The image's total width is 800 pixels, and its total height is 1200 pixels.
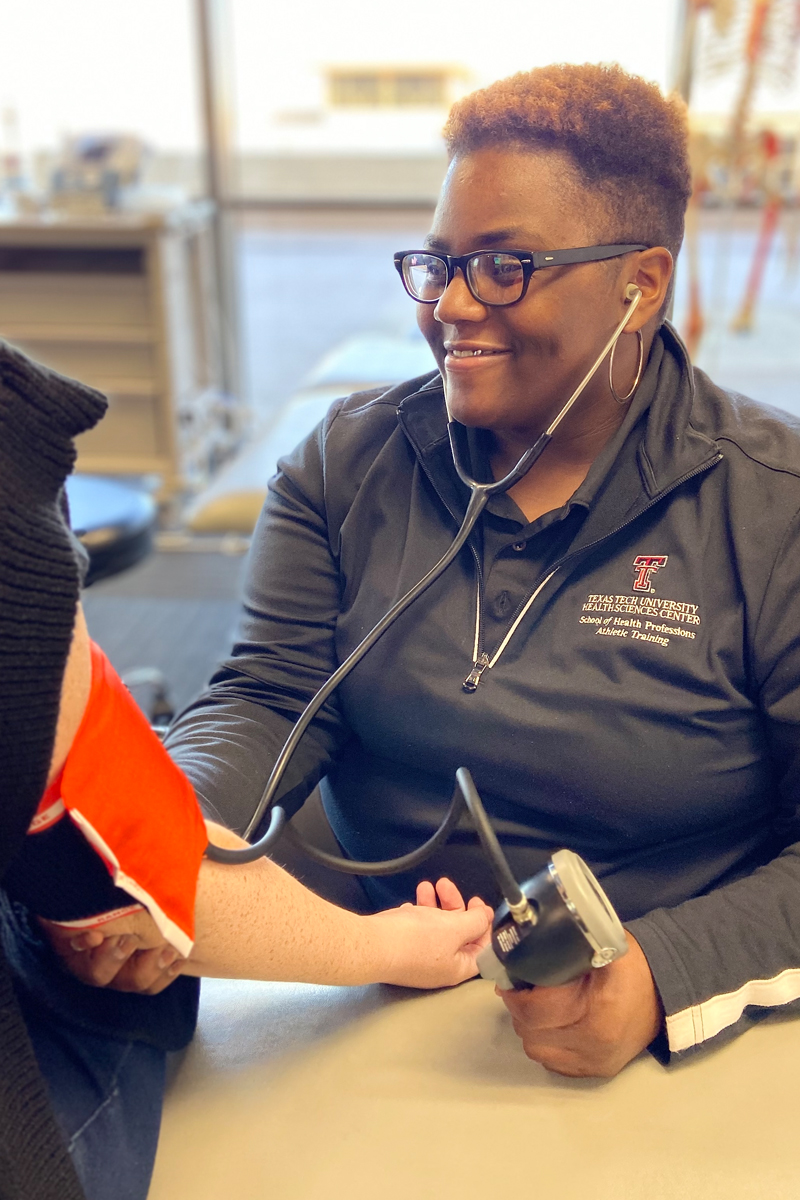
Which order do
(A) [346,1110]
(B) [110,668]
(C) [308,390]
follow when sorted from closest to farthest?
1. (B) [110,668]
2. (A) [346,1110]
3. (C) [308,390]

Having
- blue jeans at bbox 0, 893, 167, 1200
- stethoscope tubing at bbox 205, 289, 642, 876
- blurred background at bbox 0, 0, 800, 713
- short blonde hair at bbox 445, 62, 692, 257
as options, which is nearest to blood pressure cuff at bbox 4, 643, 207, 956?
blue jeans at bbox 0, 893, 167, 1200

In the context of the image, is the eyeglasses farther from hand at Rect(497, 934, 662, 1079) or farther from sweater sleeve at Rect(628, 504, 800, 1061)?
hand at Rect(497, 934, 662, 1079)

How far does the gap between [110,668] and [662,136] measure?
0.70m

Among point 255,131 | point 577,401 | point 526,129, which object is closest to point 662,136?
point 526,129

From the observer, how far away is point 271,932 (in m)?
0.80

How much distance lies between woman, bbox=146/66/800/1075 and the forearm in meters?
0.15

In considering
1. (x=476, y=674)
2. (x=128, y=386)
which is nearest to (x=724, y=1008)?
(x=476, y=674)

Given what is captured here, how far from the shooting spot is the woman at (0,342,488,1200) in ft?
1.98

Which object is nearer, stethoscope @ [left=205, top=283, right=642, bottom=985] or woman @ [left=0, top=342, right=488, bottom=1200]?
woman @ [left=0, top=342, right=488, bottom=1200]

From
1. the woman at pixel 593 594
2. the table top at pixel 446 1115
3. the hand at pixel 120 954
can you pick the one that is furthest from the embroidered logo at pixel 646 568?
the hand at pixel 120 954

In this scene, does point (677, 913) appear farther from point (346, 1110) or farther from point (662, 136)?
point (662, 136)

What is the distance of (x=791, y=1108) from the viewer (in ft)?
2.67

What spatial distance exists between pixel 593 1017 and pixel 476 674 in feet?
1.03

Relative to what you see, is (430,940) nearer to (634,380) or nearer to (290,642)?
(290,642)
